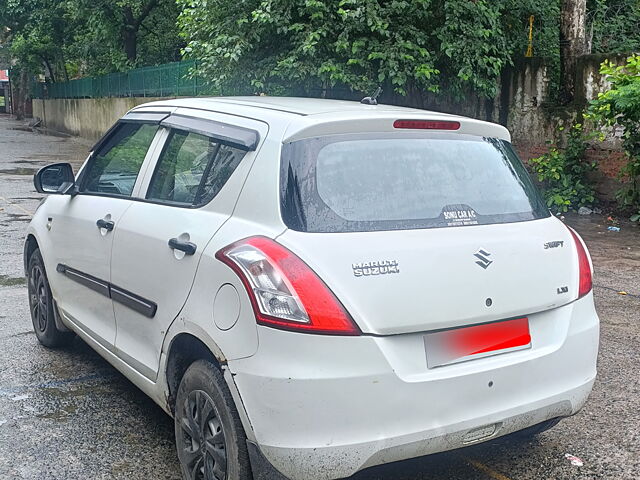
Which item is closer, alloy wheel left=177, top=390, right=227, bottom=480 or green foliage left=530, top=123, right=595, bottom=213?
alloy wheel left=177, top=390, right=227, bottom=480

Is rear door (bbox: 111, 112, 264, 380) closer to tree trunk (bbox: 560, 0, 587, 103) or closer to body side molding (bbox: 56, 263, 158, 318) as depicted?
body side molding (bbox: 56, 263, 158, 318)

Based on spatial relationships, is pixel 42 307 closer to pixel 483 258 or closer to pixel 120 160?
pixel 120 160

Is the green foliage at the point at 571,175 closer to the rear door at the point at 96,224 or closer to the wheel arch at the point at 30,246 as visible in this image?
the wheel arch at the point at 30,246

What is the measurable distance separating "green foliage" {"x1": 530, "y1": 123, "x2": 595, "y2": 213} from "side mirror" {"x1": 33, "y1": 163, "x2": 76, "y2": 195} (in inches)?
316

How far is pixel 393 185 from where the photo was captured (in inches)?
120

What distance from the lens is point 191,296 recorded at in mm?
3096

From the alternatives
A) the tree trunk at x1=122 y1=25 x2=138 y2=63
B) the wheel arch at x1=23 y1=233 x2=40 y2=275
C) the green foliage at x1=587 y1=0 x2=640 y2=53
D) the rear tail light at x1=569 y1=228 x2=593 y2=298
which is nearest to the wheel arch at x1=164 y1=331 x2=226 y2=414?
the rear tail light at x1=569 y1=228 x2=593 y2=298

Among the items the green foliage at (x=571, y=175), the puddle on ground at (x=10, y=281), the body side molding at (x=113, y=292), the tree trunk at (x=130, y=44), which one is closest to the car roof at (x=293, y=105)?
the body side molding at (x=113, y=292)

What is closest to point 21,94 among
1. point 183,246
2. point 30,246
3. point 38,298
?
point 30,246

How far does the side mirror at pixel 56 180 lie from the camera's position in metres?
4.55

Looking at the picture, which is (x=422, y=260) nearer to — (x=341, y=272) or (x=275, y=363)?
(x=341, y=272)

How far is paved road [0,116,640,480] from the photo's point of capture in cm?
347

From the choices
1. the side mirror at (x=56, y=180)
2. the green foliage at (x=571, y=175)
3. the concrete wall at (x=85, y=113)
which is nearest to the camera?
the side mirror at (x=56, y=180)

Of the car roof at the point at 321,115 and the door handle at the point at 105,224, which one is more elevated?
the car roof at the point at 321,115
